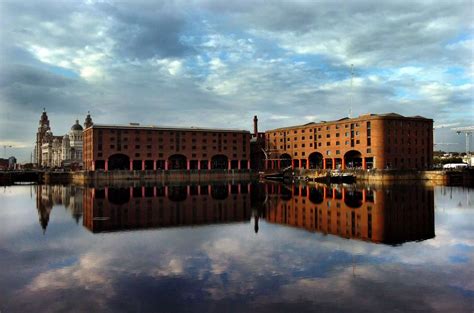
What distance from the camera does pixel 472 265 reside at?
17938mm

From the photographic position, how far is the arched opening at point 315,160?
135 m

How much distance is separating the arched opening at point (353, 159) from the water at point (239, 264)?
3351 inches

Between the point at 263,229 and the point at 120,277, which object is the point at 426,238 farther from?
the point at 120,277

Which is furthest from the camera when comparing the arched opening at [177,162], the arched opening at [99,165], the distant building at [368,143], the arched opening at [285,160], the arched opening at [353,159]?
the arched opening at [285,160]

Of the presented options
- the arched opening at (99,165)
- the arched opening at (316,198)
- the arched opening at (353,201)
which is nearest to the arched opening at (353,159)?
the arched opening at (316,198)

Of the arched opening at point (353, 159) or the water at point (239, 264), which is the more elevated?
the arched opening at point (353, 159)

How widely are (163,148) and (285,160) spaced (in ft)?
157

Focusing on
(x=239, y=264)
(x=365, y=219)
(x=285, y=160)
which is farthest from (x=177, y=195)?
(x=285, y=160)

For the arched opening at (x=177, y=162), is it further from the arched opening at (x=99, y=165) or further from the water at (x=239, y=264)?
the water at (x=239, y=264)

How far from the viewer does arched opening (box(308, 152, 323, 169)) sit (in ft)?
442

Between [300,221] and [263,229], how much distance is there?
490 cm

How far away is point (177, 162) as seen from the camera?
436ft

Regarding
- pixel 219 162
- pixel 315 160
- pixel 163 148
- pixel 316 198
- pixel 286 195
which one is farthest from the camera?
pixel 219 162

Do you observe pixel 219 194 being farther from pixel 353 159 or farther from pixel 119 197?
pixel 353 159
